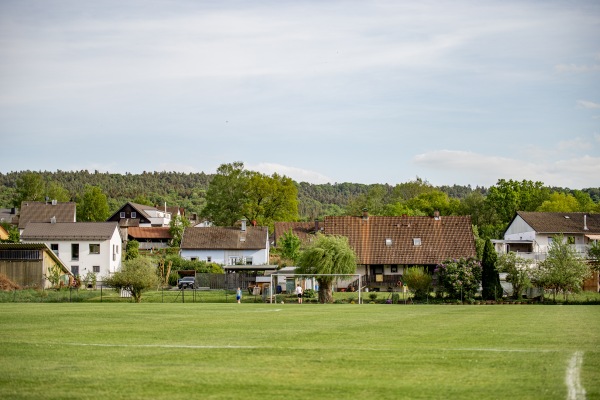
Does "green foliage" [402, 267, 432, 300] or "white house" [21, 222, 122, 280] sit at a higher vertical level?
"white house" [21, 222, 122, 280]

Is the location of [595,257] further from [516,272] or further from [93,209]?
[93,209]

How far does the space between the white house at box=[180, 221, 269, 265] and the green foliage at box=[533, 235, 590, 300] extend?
44.6 meters

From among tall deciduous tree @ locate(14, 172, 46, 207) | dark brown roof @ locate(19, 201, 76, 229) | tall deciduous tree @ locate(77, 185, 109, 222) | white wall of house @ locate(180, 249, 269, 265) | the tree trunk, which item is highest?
tall deciduous tree @ locate(14, 172, 46, 207)

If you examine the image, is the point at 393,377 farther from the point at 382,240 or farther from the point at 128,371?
the point at 382,240

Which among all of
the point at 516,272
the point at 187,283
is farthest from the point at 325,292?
the point at 187,283

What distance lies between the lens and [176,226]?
118938 millimetres

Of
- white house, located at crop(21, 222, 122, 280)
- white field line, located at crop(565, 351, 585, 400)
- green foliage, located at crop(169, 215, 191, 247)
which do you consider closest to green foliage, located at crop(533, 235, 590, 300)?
white field line, located at crop(565, 351, 585, 400)

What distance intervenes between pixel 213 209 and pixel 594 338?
91.3 metres

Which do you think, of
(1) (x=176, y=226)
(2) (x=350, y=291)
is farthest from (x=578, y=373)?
(1) (x=176, y=226)

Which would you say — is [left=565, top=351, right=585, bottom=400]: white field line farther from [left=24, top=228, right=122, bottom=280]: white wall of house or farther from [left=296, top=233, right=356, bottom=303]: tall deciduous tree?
[left=24, top=228, right=122, bottom=280]: white wall of house

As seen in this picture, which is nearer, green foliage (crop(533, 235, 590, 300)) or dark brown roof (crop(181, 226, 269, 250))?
green foliage (crop(533, 235, 590, 300))

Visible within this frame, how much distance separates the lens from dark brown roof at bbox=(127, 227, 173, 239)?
397 ft

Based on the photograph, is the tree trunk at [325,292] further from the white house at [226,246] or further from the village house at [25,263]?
the white house at [226,246]

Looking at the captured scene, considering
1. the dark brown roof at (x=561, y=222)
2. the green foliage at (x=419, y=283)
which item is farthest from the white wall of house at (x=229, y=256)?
the green foliage at (x=419, y=283)
